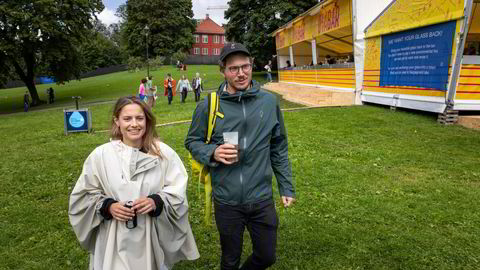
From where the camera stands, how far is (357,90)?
1551 centimetres

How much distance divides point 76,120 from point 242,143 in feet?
37.9

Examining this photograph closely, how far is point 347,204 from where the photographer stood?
547cm

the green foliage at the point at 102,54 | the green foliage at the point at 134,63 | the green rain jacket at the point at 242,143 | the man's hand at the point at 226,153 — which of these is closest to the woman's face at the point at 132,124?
the green rain jacket at the point at 242,143

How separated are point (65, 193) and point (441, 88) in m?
9.92

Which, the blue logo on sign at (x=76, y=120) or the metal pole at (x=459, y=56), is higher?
the metal pole at (x=459, y=56)

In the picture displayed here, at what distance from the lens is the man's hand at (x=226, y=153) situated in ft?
8.59

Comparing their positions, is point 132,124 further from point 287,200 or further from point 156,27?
point 156,27

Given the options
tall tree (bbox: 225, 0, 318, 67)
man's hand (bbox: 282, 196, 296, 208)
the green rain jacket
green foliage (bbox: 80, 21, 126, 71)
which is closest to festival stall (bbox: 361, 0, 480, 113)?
man's hand (bbox: 282, 196, 296, 208)

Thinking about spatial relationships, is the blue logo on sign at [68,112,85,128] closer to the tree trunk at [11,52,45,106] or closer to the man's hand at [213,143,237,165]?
the man's hand at [213,143,237,165]

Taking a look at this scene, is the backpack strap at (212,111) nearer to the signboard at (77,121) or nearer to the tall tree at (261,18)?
the signboard at (77,121)

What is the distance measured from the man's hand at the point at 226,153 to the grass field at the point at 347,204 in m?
1.91

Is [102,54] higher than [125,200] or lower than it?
higher

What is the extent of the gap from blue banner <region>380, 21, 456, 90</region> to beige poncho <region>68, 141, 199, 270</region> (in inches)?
395

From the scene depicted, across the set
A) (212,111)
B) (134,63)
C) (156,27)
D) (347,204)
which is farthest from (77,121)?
(156,27)
